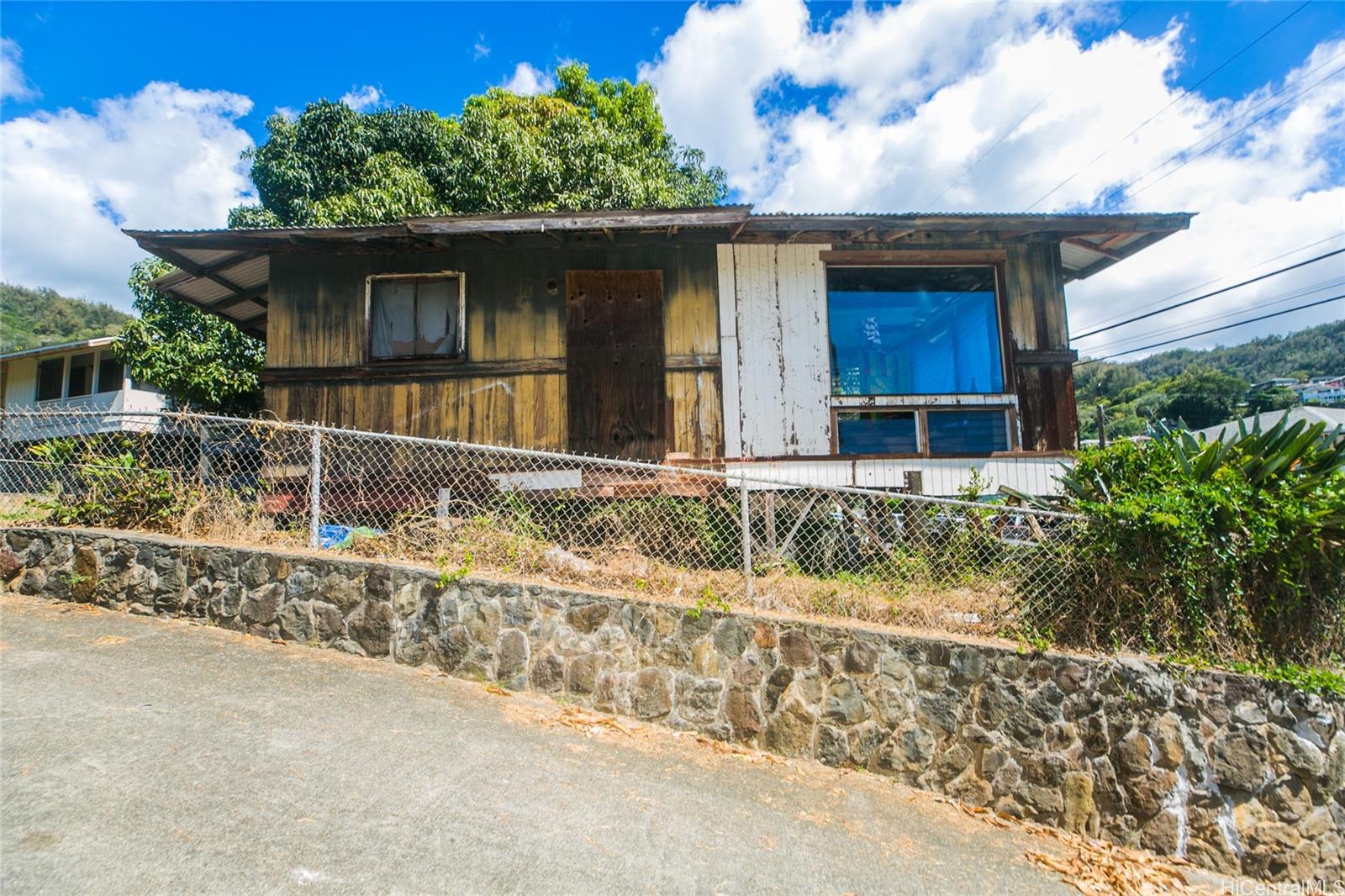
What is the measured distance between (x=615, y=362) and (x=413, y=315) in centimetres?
260

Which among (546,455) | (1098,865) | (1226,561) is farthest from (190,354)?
(1226,561)

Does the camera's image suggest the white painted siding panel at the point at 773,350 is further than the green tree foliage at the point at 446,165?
No

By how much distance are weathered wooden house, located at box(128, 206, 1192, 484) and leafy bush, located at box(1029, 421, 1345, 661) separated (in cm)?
311

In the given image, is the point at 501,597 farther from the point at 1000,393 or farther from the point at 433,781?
the point at 1000,393

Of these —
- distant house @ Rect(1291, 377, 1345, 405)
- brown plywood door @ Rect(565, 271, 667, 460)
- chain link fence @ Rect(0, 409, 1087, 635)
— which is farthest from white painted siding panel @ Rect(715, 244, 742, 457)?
distant house @ Rect(1291, 377, 1345, 405)

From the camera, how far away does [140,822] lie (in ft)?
9.52

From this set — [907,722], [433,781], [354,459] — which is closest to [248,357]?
[354,459]

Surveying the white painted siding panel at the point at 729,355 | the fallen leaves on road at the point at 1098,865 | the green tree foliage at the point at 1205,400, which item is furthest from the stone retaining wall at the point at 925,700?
the green tree foliage at the point at 1205,400

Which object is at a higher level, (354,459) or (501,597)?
(354,459)

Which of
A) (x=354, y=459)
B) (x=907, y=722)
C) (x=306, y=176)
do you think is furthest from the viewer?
(x=306, y=176)

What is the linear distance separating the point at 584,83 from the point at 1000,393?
1532cm

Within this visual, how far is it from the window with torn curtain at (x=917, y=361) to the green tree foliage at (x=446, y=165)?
6718mm

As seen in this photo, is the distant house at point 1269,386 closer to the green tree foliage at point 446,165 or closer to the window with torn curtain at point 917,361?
the green tree foliage at point 446,165

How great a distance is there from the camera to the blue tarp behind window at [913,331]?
8.52 meters
